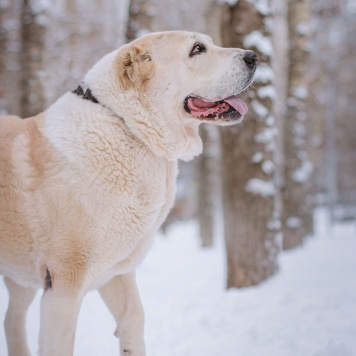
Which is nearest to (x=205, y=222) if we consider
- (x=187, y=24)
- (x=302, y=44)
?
(x=302, y=44)

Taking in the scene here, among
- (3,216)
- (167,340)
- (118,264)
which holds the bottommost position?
(167,340)

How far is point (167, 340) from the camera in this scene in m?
3.76

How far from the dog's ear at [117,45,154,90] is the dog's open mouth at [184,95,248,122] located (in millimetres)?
334

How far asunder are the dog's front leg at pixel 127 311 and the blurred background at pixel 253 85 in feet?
6.19

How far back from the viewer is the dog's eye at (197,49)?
294 centimetres

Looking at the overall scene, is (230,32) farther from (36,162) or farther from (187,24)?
(187,24)

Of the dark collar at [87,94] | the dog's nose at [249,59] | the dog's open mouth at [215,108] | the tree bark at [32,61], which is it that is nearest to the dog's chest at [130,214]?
the dog's open mouth at [215,108]

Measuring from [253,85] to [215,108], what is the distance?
2.38 meters

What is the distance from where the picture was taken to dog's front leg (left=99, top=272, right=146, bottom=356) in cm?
287

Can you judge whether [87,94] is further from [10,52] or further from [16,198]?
[10,52]

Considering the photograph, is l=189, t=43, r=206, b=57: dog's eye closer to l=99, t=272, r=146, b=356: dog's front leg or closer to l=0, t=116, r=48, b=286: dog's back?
l=0, t=116, r=48, b=286: dog's back

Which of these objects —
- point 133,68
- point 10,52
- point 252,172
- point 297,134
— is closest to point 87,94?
point 133,68

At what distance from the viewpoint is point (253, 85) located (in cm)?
513

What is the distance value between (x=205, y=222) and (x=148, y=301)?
260 inches
